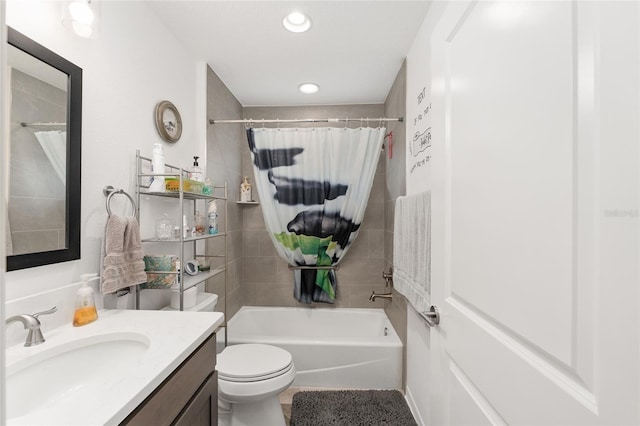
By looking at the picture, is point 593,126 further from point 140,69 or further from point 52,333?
point 140,69

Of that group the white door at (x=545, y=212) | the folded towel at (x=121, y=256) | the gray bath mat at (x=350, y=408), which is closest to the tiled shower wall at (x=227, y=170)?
the folded towel at (x=121, y=256)

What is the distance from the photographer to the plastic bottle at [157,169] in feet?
4.66

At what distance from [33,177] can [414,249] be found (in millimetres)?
1662

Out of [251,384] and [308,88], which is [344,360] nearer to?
[251,384]

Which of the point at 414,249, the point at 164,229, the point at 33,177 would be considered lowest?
the point at 414,249

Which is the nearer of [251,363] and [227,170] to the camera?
[251,363]

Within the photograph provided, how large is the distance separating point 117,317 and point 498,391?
4.14 ft

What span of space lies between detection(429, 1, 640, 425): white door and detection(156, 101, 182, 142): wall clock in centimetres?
147

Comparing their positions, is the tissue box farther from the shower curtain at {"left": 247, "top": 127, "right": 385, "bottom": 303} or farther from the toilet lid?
the shower curtain at {"left": 247, "top": 127, "right": 385, "bottom": 303}

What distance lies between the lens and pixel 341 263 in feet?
9.30

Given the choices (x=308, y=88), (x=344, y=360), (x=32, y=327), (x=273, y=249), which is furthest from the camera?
(x=273, y=249)

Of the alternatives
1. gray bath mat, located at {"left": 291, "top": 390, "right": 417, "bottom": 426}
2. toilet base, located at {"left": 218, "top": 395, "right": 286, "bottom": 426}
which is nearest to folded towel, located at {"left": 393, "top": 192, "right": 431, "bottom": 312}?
gray bath mat, located at {"left": 291, "top": 390, "right": 417, "bottom": 426}

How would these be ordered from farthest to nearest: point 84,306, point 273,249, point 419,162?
point 273,249 → point 419,162 → point 84,306

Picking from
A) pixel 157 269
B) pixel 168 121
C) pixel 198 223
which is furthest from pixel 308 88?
pixel 157 269
